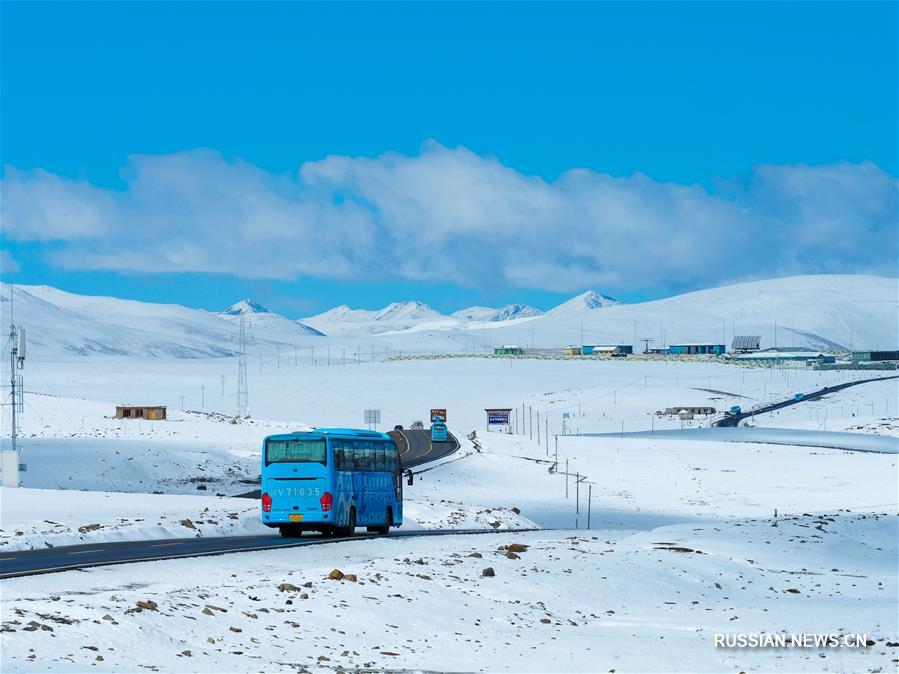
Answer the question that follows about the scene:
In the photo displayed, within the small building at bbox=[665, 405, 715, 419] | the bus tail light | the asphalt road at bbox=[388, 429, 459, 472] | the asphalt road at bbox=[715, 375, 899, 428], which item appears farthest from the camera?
the small building at bbox=[665, 405, 715, 419]

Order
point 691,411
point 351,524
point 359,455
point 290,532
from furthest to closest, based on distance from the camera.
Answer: point 691,411
point 359,455
point 351,524
point 290,532

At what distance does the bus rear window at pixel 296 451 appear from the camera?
40344 millimetres

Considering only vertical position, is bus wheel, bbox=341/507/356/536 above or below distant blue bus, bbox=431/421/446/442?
below

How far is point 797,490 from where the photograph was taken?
8569cm

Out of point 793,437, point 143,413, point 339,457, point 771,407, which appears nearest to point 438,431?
point 143,413

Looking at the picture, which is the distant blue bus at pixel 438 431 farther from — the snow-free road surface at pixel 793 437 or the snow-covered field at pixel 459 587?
the snow-covered field at pixel 459 587

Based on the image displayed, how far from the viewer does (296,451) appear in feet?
133

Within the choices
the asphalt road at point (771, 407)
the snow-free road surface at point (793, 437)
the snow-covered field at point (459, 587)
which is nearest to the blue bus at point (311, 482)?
the snow-covered field at point (459, 587)

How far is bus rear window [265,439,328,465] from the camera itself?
132 ft

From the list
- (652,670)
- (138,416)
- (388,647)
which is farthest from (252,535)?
(138,416)

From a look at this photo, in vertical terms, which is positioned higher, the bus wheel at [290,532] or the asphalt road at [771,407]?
the asphalt road at [771,407]

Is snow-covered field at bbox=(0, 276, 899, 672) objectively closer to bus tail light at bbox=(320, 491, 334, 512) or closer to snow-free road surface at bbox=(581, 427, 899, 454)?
bus tail light at bbox=(320, 491, 334, 512)

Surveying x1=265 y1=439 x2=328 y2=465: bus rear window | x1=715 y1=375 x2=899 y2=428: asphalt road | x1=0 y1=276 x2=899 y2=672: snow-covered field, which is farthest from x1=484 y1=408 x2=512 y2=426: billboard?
x1=265 y1=439 x2=328 y2=465: bus rear window

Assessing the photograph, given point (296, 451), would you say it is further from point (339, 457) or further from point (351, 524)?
point (351, 524)
